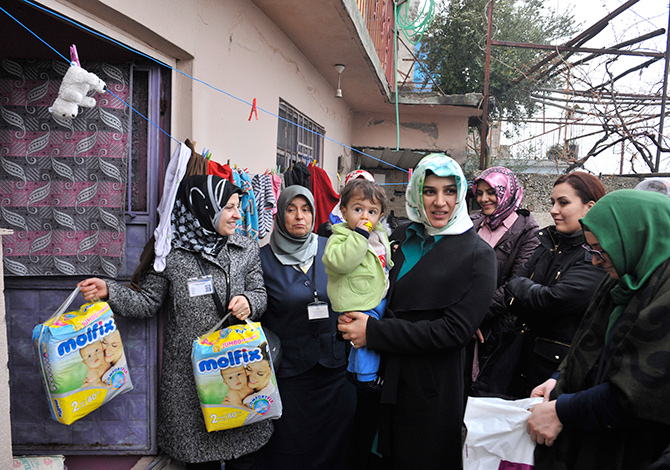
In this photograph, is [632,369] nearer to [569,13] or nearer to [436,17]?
[436,17]

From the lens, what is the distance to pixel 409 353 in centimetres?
164

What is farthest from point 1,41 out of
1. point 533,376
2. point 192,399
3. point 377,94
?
point 377,94

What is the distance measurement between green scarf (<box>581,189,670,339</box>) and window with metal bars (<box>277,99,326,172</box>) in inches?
123

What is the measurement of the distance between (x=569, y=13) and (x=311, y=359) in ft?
32.6

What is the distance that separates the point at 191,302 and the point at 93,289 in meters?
0.47

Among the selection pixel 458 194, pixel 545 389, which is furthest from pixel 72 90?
pixel 545 389

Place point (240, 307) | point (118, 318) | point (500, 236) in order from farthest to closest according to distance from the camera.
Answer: point (500, 236), point (118, 318), point (240, 307)

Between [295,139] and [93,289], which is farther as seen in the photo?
[295,139]

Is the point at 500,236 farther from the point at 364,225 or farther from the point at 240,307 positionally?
the point at 240,307

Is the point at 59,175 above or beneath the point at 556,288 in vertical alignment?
above

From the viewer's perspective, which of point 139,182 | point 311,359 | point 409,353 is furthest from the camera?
point 139,182

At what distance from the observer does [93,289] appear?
2047mm

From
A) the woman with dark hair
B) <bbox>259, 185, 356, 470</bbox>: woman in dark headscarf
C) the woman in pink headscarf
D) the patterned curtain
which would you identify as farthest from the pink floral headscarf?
the patterned curtain

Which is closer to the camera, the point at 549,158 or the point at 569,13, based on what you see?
Result: the point at 549,158
